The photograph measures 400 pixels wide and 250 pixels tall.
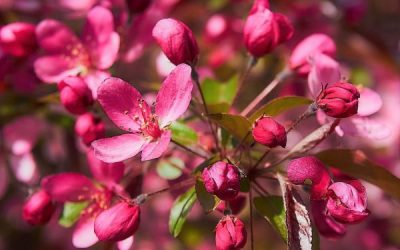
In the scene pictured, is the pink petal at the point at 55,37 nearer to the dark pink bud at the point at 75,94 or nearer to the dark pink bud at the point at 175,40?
the dark pink bud at the point at 75,94

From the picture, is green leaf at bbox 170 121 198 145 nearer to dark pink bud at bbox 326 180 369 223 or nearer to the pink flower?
the pink flower

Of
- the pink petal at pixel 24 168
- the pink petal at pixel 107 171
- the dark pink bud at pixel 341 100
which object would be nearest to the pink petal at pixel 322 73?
the dark pink bud at pixel 341 100

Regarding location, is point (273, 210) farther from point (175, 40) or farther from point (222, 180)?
point (175, 40)

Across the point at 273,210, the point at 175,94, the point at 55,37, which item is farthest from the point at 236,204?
the point at 55,37

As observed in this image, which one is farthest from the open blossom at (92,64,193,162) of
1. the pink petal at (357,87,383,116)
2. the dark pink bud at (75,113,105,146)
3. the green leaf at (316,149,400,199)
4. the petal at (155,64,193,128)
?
the pink petal at (357,87,383,116)

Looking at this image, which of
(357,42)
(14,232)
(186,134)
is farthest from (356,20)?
(14,232)
